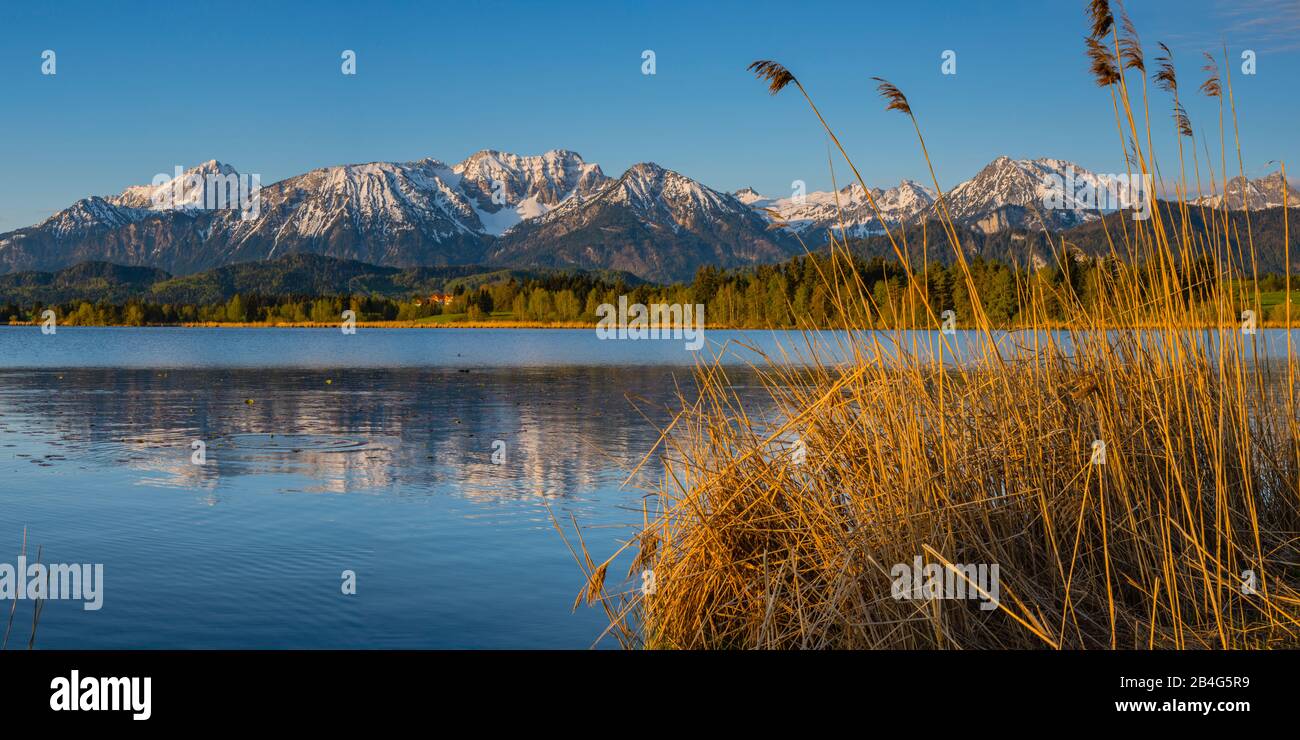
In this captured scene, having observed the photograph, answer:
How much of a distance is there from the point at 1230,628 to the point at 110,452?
15609 millimetres

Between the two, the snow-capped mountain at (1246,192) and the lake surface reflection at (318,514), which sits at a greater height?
the snow-capped mountain at (1246,192)

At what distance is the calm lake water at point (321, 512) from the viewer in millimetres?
7383

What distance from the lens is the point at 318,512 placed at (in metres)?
11.4

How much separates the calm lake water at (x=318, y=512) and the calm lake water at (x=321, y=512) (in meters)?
0.03

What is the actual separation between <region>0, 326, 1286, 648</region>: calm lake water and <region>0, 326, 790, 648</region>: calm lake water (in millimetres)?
31

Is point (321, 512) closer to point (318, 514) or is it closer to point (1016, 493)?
point (318, 514)

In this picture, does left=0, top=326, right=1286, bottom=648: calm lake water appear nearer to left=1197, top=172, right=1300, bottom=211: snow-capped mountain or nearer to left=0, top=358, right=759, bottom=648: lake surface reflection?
left=0, top=358, right=759, bottom=648: lake surface reflection

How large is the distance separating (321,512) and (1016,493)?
8144 mm
